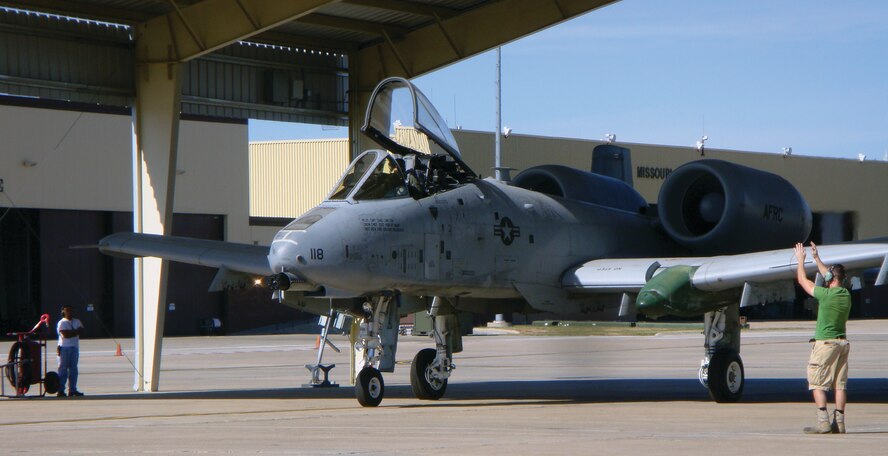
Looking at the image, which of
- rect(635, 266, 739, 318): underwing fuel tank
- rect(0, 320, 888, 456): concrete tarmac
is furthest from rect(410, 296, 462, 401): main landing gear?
rect(635, 266, 739, 318): underwing fuel tank

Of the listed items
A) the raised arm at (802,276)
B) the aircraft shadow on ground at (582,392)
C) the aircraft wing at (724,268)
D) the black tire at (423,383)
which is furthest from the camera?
the aircraft shadow on ground at (582,392)

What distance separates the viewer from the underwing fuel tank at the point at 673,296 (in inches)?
602

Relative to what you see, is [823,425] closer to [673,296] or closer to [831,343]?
[831,343]

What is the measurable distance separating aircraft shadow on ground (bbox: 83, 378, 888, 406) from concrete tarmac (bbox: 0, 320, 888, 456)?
4 centimetres

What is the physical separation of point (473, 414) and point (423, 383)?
2389 millimetres

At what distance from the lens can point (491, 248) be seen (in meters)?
16.4

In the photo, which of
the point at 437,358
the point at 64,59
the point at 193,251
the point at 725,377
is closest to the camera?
the point at 725,377

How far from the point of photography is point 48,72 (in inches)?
757

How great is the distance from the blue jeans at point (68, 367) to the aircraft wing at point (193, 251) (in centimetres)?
276

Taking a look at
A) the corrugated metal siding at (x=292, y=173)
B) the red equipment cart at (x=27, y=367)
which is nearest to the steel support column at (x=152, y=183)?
the red equipment cart at (x=27, y=367)

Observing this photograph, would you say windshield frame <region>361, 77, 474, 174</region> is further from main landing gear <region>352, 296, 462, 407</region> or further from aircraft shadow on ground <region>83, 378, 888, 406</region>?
aircraft shadow on ground <region>83, 378, 888, 406</region>

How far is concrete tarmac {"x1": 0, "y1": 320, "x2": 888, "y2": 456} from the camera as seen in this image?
10.5 m

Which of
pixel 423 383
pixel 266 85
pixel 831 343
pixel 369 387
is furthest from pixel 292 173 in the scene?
pixel 831 343

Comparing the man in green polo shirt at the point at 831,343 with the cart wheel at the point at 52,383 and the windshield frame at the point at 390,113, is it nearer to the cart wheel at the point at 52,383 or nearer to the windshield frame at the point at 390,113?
the windshield frame at the point at 390,113
